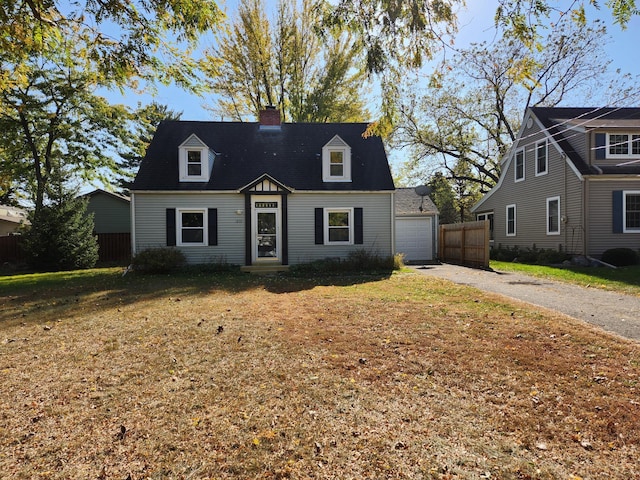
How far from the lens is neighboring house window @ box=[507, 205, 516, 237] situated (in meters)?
19.6

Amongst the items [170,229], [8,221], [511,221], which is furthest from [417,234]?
[8,221]

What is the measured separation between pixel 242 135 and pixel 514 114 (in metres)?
21.1

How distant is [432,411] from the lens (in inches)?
126

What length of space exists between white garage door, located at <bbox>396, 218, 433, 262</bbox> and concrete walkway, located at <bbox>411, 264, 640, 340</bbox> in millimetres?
6820

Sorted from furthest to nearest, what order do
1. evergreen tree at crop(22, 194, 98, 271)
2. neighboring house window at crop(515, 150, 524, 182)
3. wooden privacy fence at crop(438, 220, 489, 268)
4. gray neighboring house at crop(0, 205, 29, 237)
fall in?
1. gray neighboring house at crop(0, 205, 29, 237)
2. neighboring house window at crop(515, 150, 524, 182)
3. evergreen tree at crop(22, 194, 98, 271)
4. wooden privacy fence at crop(438, 220, 489, 268)

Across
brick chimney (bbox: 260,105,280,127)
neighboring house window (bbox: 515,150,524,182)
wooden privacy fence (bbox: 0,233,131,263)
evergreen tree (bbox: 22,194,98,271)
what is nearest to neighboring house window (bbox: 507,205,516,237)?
neighboring house window (bbox: 515,150,524,182)

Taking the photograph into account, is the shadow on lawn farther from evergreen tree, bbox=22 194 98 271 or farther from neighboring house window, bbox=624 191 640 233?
neighboring house window, bbox=624 191 640 233

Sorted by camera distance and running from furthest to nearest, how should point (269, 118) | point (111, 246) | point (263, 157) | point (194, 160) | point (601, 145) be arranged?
point (111, 246) → point (269, 118) → point (263, 157) → point (601, 145) → point (194, 160)

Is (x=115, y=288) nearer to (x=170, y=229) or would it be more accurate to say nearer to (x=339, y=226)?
(x=170, y=229)

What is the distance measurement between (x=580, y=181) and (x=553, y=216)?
2.30m

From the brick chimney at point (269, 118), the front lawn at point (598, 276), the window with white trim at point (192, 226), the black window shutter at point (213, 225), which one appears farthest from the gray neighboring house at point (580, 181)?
the window with white trim at point (192, 226)

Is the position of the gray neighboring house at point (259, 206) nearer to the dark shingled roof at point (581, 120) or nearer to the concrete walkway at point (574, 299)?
the concrete walkway at point (574, 299)

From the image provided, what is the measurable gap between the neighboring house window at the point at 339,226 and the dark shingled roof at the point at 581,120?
31.8ft

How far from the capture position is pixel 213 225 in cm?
1434
